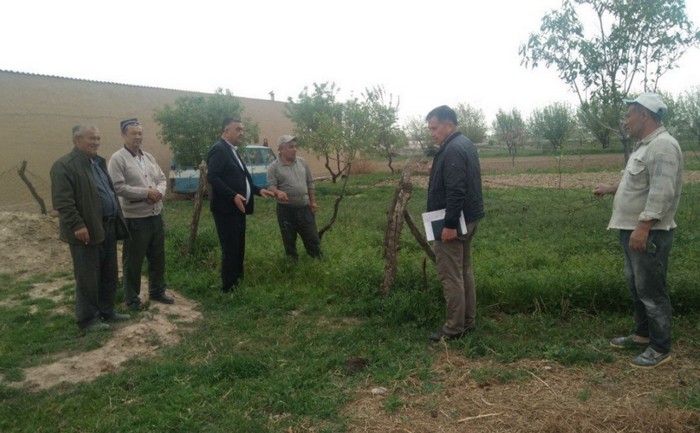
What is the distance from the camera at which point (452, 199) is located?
393 cm

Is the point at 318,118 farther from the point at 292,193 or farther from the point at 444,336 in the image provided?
the point at 444,336

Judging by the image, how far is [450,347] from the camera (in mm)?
3965

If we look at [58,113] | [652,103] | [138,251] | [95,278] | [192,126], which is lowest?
[95,278]

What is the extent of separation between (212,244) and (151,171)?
7.05 ft

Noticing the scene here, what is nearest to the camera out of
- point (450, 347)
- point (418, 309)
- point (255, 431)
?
point (255, 431)

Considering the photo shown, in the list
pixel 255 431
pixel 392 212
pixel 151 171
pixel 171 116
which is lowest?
pixel 255 431

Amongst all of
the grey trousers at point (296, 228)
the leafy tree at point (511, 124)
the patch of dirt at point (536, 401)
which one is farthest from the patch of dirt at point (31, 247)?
the leafy tree at point (511, 124)

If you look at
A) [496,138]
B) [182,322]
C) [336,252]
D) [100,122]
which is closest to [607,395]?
[182,322]

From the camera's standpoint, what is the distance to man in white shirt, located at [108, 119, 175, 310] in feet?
16.8

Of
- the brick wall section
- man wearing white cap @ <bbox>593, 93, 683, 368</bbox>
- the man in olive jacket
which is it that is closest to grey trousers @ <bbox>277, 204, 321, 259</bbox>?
the man in olive jacket

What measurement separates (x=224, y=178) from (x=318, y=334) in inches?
82.3

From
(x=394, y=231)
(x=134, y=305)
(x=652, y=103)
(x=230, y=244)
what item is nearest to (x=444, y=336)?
(x=394, y=231)

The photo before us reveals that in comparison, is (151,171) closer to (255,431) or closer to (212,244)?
(212,244)

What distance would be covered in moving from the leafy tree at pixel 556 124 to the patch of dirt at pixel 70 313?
126 ft
